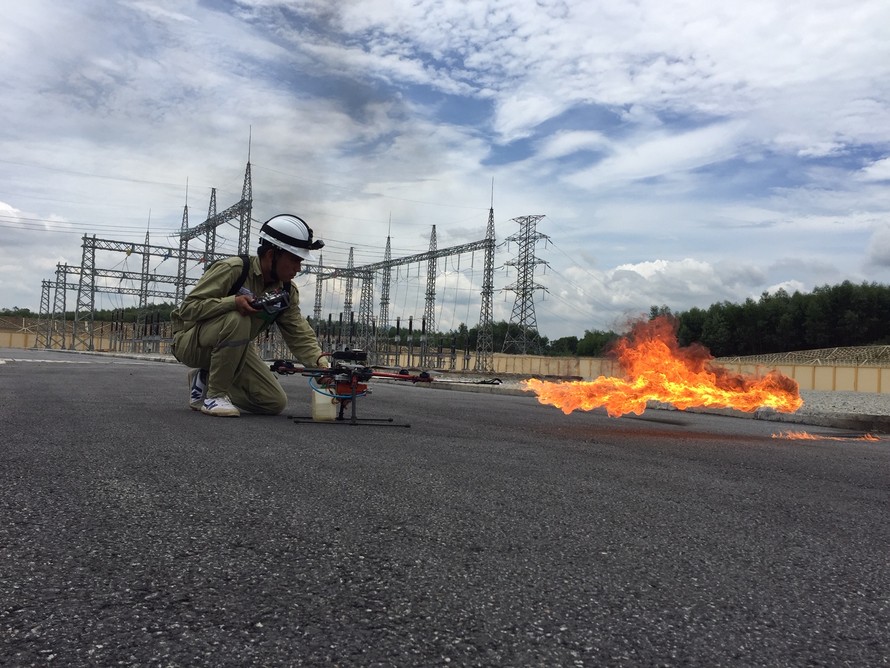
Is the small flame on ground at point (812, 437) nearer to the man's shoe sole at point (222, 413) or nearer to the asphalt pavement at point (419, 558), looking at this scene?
the asphalt pavement at point (419, 558)

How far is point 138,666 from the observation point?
1773 millimetres

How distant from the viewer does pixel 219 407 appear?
25.0ft

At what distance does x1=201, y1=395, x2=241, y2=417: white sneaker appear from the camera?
7.57 metres

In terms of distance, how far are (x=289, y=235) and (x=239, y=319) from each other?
1.09 metres

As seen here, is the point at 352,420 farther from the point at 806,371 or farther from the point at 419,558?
the point at 806,371

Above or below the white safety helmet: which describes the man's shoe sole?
below

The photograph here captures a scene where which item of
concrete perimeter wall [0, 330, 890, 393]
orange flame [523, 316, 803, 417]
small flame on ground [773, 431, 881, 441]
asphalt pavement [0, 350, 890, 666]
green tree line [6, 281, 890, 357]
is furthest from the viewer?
green tree line [6, 281, 890, 357]

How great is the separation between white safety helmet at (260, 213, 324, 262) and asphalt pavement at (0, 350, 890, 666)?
8.45 feet

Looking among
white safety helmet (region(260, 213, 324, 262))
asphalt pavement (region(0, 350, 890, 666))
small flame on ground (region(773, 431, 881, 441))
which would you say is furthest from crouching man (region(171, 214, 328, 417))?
small flame on ground (region(773, 431, 881, 441))

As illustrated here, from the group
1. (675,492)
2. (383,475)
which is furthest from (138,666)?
(675,492)

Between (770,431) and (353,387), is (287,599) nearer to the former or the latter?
(353,387)

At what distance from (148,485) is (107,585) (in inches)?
63.8

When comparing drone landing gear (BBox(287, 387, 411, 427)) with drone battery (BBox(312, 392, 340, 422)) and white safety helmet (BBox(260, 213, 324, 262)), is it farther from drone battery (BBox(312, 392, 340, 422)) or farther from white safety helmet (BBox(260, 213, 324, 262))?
white safety helmet (BBox(260, 213, 324, 262))

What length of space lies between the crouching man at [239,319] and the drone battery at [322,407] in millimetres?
399
